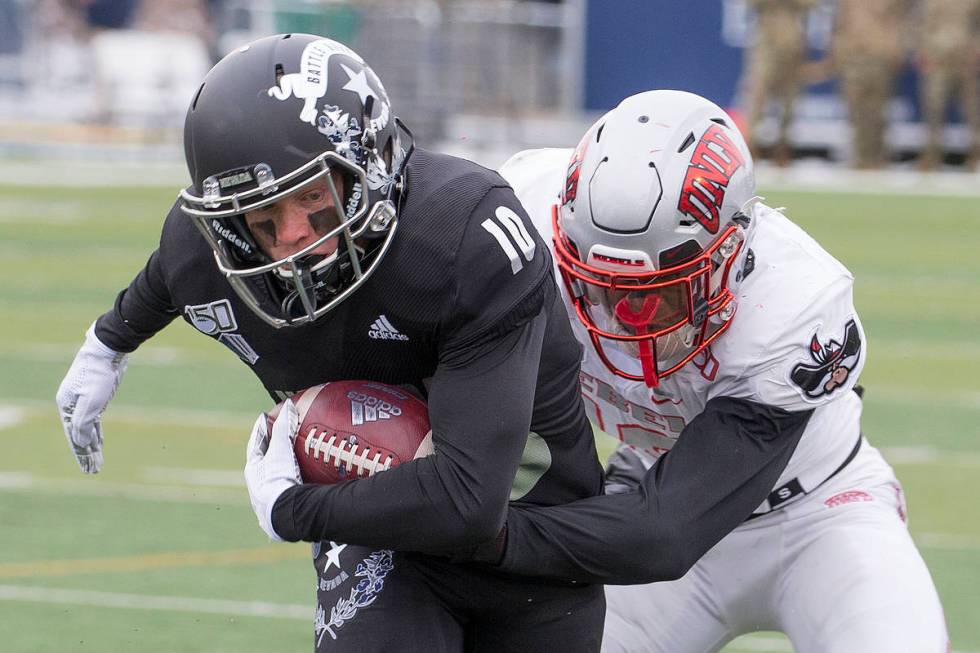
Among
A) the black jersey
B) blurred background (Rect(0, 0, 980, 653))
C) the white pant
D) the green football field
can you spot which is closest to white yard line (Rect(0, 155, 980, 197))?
blurred background (Rect(0, 0, 980, 653))

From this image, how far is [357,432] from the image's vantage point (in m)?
3.13

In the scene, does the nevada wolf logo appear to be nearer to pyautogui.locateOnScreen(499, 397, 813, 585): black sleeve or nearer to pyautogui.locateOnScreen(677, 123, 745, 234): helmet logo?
pyautogui.locateOnScreen(499, 397, 813, 585): black sleeve

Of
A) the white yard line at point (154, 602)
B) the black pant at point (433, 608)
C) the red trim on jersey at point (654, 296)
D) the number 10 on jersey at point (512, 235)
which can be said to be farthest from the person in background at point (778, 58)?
the number 10 on jersey at point (512, 235)

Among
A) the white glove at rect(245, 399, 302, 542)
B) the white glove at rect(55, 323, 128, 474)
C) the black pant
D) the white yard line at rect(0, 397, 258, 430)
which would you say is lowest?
the white yard line at rect(0, 397, 258, 430)

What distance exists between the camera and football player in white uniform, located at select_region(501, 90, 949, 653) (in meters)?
3.50

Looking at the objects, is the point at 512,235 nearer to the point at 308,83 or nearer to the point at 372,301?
the point at 372,301

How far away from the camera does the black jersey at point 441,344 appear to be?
9.82 ft

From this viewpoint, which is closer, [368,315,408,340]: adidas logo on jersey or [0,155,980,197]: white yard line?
[368,315,408,340]: adidas logo on jersey

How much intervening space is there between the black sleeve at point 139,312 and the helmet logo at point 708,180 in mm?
1082

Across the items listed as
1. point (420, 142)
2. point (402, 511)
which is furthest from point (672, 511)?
point (420, 142)

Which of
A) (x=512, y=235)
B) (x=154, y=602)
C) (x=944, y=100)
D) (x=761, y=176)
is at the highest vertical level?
(x=512, y=235)

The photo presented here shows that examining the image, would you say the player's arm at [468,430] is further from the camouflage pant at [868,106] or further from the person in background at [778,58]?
the camouflage pant at [868,106]

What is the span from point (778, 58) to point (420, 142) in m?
3.74

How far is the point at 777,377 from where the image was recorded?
139 inches
